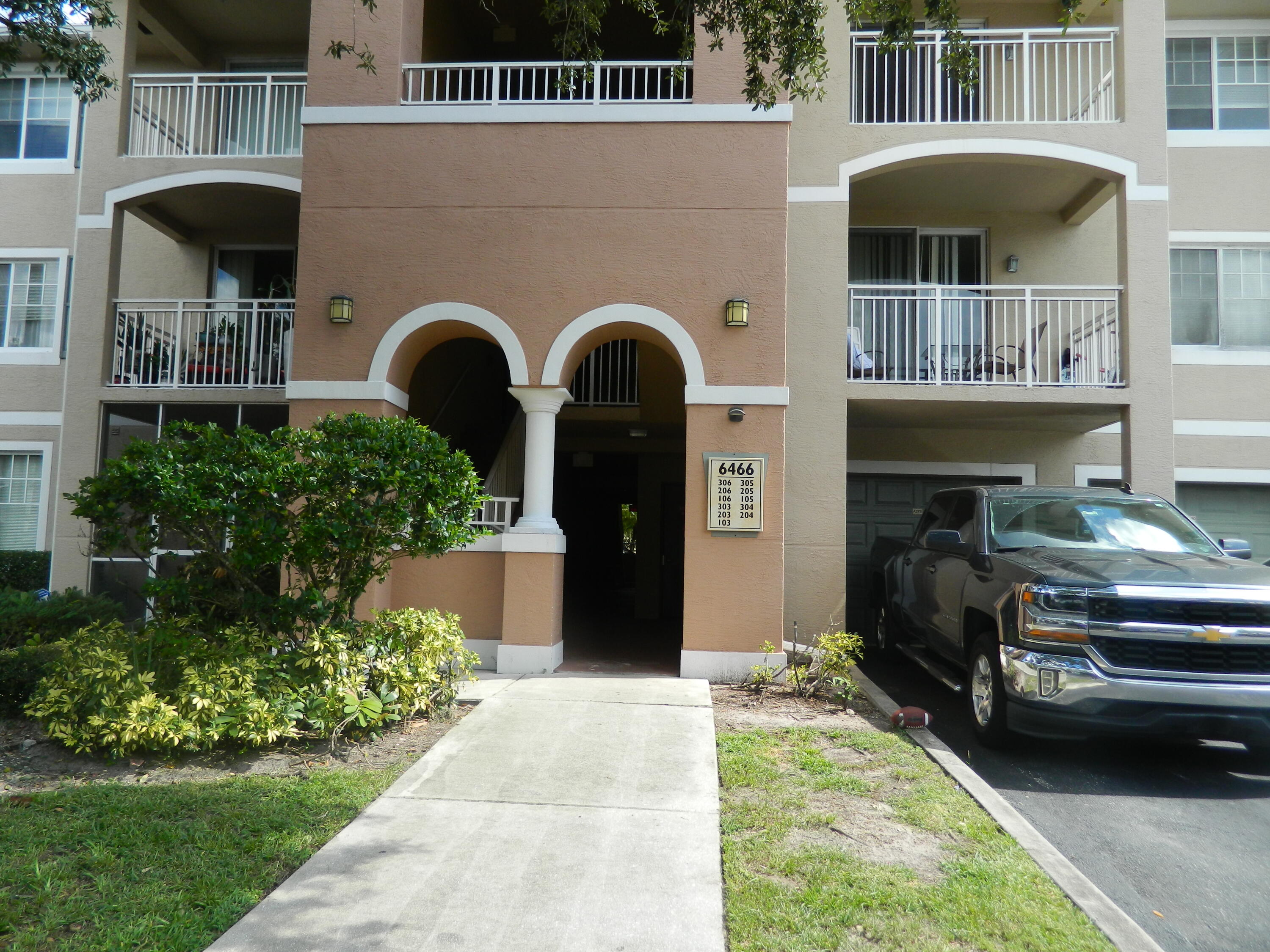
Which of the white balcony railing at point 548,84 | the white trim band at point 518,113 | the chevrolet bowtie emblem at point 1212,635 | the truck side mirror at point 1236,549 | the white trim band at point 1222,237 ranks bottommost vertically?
the chevrolet bowtie emblem at point 1212,635

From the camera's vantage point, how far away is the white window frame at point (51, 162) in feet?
39.6

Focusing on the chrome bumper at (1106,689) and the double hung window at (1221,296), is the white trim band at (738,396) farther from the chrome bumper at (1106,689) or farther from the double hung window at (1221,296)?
the double hung window at (1221,296)

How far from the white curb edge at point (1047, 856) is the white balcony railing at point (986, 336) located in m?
4.92

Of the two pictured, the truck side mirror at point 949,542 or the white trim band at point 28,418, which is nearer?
the truck side mirror at point 949,542

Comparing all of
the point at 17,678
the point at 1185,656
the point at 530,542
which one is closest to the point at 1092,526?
the point at 1185,656

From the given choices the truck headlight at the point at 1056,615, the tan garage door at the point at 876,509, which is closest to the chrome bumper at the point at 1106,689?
the truck headlight at the point at 1056,615

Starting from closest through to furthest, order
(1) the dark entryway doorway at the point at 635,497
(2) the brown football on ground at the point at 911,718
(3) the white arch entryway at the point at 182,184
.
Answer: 1. (2) the brown football on ground at the point at 911,718
2. (3) the white arch entryway at the point at 182,184
3. (1) the dark entryway doorway at the point at 635,497

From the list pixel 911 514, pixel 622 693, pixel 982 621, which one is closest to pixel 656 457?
pixel 911 514

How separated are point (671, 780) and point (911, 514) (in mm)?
7247

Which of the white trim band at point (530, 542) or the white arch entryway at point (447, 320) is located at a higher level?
the white arch entryway at point (447, 320)

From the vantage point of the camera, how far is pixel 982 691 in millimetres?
6223

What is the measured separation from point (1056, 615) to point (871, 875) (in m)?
2.40

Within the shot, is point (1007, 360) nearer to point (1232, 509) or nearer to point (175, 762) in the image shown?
point (1232, 509)

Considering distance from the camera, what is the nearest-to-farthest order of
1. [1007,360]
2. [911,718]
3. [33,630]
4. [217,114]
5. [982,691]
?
[982,691]
[911,718]
[33,630]
[1007,360]
[217,114]
